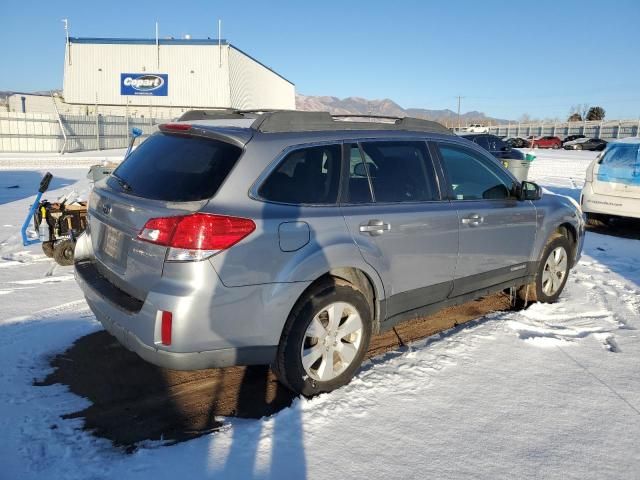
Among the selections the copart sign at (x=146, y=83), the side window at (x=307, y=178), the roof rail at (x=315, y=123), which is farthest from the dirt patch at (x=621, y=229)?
the copart sign at (x=146, y=83)

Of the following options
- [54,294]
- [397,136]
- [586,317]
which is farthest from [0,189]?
[586,317]

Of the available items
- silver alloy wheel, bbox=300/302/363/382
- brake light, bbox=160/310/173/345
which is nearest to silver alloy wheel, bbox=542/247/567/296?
silver alloy wheel, bbox=300/302/363/382

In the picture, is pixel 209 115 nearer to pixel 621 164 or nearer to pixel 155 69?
pixel 621 164

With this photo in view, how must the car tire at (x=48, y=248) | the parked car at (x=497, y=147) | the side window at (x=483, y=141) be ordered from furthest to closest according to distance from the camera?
the side window at (x=483, y=141)
the parked car at (x=497, y=147)
the car tire at (x=48, y=248)

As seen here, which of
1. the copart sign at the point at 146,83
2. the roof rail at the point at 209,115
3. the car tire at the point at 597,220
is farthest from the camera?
the copart sign at the point at 146,83

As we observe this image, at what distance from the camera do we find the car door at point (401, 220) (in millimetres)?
3512

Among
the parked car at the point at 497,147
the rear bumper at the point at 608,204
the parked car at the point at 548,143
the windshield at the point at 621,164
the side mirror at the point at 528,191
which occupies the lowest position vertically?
the rear bumper at the point at 608,204

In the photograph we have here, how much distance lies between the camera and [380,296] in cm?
365

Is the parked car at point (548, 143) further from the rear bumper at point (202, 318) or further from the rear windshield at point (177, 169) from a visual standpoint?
the rear bumper at point (202, 318)

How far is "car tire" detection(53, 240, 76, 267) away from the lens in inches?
244

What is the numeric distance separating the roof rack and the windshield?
6.63m

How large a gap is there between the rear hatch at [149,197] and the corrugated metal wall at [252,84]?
38844mm

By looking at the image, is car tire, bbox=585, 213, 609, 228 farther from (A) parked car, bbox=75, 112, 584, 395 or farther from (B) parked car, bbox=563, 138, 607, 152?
(B) parked car, bbox=563, 138, 607, 152

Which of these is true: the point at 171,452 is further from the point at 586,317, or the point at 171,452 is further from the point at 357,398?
the point at 586,317
